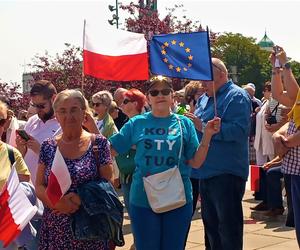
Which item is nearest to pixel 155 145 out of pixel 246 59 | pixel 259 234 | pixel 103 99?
pixel 103 99

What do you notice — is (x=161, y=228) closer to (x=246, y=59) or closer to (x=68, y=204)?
(x=68, y=204)

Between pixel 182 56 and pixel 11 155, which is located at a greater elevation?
pixel 182 56

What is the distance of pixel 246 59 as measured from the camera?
245ft

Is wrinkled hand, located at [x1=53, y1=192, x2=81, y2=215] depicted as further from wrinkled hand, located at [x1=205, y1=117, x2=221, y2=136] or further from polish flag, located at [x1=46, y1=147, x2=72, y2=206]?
wrinkled hand, located at [x1=205, y1=117, x2=221, y2=136]

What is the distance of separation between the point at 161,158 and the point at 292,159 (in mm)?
1027

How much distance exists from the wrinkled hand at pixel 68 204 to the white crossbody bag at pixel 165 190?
846 mm

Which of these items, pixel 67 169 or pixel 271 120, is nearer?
pixel 67 169

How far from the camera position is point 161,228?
192 inches

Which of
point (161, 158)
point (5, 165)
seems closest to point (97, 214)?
point (5, 165)

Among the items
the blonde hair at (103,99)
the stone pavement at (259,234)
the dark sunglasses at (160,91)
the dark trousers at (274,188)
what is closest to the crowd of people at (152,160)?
the dark sunglasses at (160,91)

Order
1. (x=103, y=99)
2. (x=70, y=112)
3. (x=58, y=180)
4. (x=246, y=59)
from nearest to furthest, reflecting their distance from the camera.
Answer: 1. (x=58, y=180)
2. (x=70, y=112)
3. (x=103, y=99)
4. (x=246, y=59)

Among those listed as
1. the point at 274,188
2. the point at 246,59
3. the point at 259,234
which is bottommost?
the point at 259,234

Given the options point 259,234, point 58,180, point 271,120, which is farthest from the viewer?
point 271,120

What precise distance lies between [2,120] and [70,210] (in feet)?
2.95
